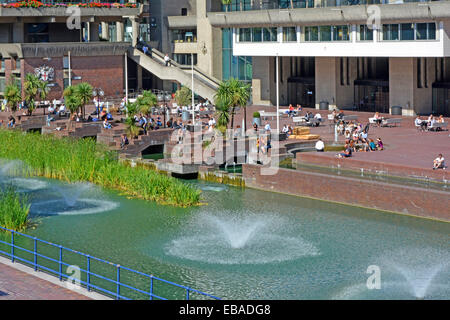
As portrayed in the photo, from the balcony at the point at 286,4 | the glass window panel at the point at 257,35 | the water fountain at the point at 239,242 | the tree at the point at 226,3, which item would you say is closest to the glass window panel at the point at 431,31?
the balcony at the point at 286,4

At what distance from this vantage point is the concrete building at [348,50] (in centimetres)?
6138

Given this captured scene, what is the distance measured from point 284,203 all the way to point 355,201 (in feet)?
11.8

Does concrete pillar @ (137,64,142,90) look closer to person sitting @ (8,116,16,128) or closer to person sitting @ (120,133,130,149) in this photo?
person sitting @ (8,116,16,128)

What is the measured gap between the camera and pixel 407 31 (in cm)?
6184

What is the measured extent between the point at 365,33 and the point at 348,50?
6.78ft

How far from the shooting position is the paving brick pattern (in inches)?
985

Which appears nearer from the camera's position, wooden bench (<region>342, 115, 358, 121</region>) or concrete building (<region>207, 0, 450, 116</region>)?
concrete building (<region>207, 0, 450, 116</region>)

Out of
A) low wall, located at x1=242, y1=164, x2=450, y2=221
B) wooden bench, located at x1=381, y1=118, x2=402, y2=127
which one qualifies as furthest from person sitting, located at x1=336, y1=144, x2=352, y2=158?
wooden bench, located at x1=381, y1=118, x2=402, y2=127

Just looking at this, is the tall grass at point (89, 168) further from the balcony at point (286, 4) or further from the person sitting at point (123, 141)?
the balcony at point (286, 4)

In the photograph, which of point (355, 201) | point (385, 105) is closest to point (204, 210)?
point (355, 201)

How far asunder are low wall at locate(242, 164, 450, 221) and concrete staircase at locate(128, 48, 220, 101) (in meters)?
28.9
